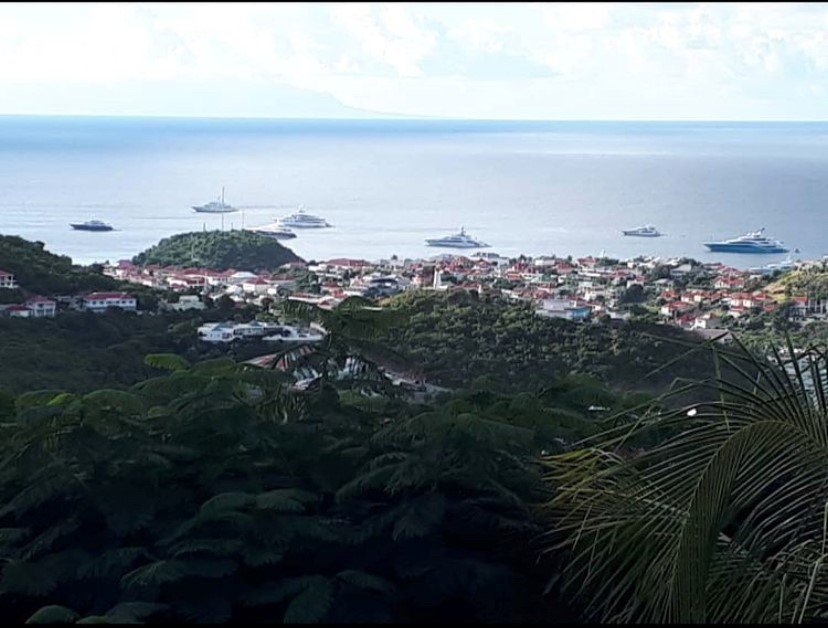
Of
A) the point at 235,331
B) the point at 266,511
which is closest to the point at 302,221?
the point at 235,331

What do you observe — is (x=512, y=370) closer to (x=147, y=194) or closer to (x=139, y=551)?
(x=139, y=551)

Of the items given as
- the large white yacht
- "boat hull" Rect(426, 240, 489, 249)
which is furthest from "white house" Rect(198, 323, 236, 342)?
"boat hull" Rect(426, 240, 489, 249)

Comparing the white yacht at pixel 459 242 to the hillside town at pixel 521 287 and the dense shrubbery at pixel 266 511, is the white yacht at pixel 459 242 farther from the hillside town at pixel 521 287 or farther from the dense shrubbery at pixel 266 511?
the dense shrubbery at pixel 266 511

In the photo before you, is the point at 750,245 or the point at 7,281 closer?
the point at 7,281

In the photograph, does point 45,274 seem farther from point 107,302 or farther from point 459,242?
point 459,242

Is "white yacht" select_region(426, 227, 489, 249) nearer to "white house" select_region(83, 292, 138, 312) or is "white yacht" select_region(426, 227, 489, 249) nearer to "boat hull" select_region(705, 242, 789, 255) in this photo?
"boat hull" select_region(705, 242, 789, 255)

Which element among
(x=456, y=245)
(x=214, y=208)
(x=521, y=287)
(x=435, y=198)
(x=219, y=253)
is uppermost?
(x=521, y=287)

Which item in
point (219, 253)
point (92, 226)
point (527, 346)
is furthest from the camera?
point (92, 226)
